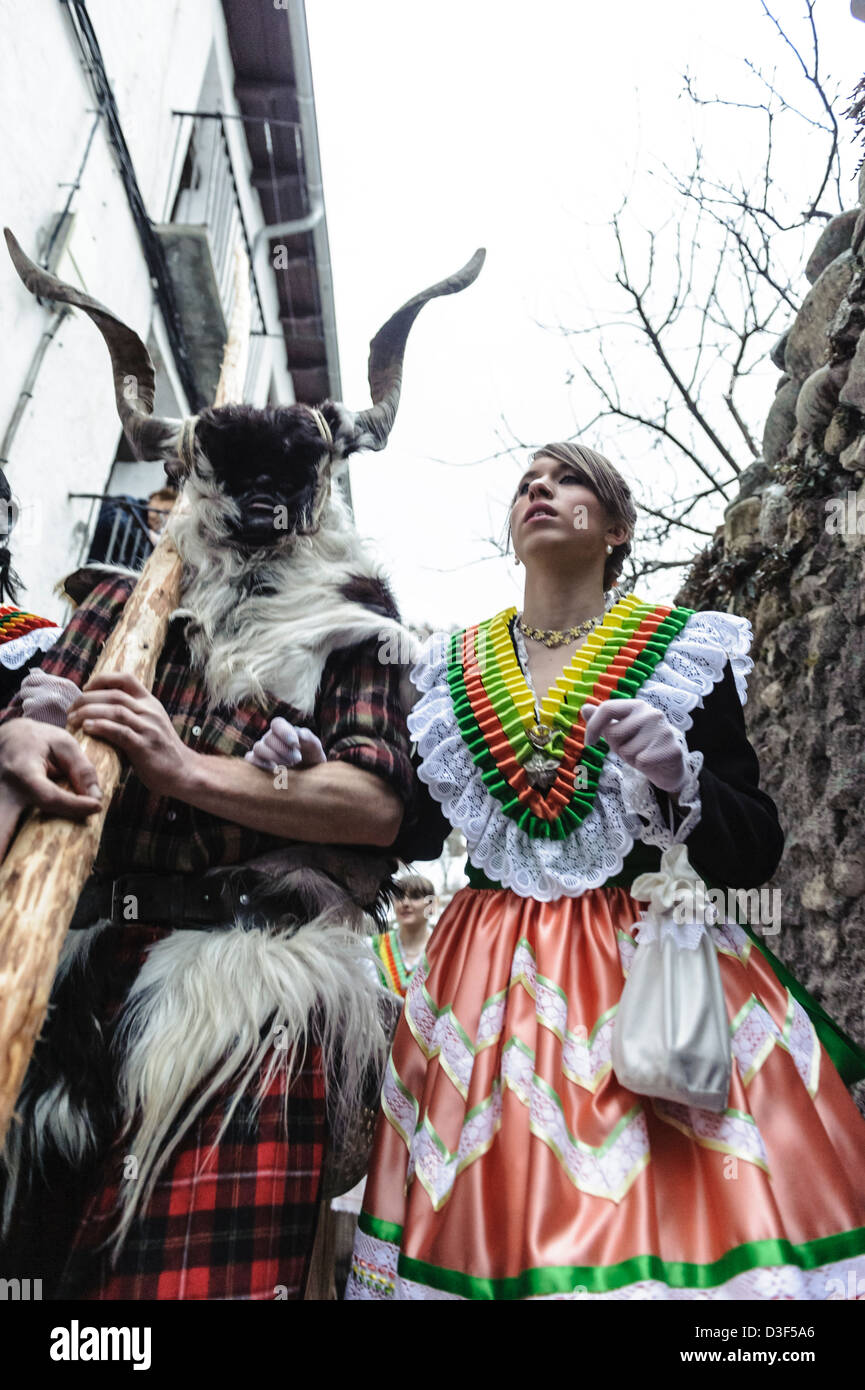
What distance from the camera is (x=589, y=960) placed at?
5.46 feet

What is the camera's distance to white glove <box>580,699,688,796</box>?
1609 mm

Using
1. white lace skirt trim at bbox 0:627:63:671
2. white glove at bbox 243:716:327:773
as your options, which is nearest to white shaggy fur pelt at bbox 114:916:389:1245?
white glove at bbox 243:716:327:773

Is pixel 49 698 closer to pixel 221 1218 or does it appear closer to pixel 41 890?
pixel 41 890

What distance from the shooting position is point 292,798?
5.32ft

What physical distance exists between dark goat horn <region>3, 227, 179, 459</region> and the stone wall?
2033mm

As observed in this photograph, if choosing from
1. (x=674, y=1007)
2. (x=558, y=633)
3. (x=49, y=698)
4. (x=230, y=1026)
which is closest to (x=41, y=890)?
(x=230, y=1026)

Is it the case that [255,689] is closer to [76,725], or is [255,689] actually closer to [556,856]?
[76,725]

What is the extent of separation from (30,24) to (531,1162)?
181 inches

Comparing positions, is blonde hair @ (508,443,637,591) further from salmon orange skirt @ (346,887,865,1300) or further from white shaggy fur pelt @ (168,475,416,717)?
salmon orange skirt @ (346,887,865,1300)

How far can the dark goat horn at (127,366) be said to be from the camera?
6.93 ft

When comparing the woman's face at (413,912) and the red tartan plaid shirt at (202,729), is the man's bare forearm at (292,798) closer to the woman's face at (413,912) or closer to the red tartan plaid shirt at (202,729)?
the red tartan plaid shirt at (202,729)

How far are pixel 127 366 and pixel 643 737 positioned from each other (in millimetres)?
1448
